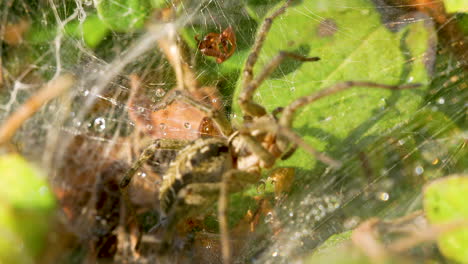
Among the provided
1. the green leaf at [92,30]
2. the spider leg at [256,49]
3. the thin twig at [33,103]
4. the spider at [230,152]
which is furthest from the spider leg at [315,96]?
the green leaf at [92,30]

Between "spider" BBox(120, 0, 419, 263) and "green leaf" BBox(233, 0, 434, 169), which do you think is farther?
"green leaf" BBox(233, 0, 434, 169)

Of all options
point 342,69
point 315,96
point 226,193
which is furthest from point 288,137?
point 342,69

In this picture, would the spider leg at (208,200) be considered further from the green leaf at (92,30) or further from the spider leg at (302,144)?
the green leaf at (92,30)

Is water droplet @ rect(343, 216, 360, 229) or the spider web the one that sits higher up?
the spider web

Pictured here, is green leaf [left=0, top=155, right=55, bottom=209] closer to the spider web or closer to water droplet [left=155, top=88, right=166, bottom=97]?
the spider web

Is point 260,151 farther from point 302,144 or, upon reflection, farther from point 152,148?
point 152,148

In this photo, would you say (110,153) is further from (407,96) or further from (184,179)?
(407,96)

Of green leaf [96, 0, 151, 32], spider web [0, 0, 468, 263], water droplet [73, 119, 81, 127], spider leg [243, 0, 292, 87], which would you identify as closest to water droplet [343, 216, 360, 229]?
spider web [0, 0, 468, 263]
